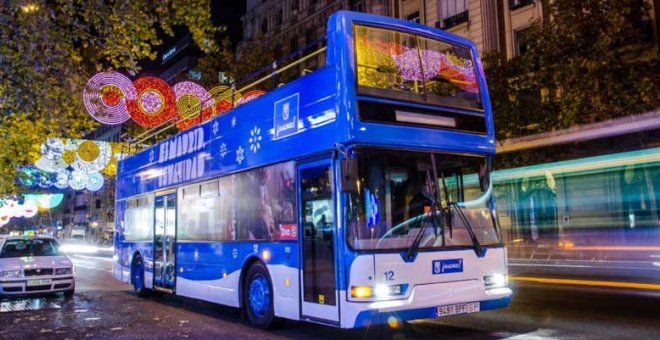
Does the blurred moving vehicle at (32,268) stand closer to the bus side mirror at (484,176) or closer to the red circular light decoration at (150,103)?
the red circular light decoration at (150,103)

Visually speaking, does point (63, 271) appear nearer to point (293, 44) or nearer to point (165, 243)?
point (165, 243)

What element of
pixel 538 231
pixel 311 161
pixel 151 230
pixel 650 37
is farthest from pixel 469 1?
pixel 311 161

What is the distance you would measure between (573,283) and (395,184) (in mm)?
8679

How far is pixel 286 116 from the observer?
335 inches

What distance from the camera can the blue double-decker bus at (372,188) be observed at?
6.87 metres

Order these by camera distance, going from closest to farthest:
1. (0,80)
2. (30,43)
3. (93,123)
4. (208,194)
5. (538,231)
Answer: (30,43) < (0,80) < (208,194) < (538,231) < (93,123)

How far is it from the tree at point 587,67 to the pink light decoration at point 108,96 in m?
14.0

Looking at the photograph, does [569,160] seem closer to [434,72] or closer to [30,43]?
[434,72]

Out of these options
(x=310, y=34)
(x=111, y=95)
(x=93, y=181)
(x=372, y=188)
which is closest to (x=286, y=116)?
(x=372, y=188)

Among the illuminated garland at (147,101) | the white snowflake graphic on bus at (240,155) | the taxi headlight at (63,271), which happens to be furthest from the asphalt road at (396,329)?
the illuminated garland at (147,101)

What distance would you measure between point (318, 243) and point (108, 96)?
924 cm

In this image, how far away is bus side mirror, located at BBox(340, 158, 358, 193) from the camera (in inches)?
261

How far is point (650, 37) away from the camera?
21922 mm

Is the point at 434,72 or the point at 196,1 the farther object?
the point at 196,1
